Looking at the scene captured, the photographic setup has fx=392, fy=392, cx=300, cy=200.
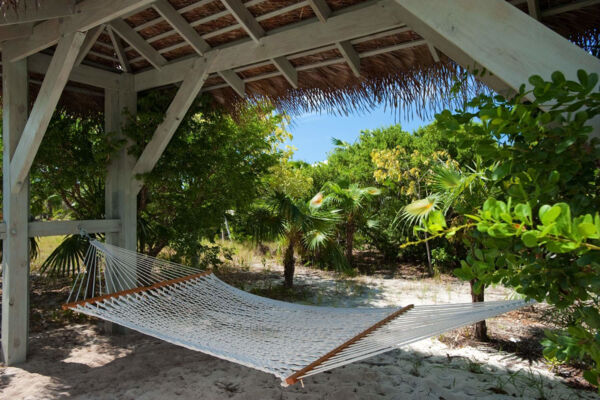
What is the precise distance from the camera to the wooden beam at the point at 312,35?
2.14m

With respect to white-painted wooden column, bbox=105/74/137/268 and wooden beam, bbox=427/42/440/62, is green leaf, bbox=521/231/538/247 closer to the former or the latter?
wooden beam, bbox=427/42/440/62

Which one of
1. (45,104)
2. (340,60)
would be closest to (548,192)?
(340,60)

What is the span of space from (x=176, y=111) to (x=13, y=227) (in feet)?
4.50

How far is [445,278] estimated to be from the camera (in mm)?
5656

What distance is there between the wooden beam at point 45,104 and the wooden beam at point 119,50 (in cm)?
73

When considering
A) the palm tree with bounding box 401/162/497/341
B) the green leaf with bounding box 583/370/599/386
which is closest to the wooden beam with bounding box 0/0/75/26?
the palm tree with bounding box 401/162/497/341

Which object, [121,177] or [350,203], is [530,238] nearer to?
[121,177]

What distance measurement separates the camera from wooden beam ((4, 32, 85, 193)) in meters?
2.32

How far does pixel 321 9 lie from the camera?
91.0 inches

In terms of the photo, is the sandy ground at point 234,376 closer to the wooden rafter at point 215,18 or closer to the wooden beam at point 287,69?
the wooden beam at point 287,69

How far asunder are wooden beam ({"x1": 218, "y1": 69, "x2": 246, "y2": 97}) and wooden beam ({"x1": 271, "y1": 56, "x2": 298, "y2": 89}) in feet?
1.59

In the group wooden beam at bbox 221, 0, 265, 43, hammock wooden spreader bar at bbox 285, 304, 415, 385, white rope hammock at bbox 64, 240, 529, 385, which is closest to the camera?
hammock wooden spreader bar at bbox 285, 304, 415, 385

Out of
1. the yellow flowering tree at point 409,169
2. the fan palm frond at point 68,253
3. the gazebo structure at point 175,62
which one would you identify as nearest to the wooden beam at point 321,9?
the gazebo structure at point 175,62

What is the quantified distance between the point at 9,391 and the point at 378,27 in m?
3.01
